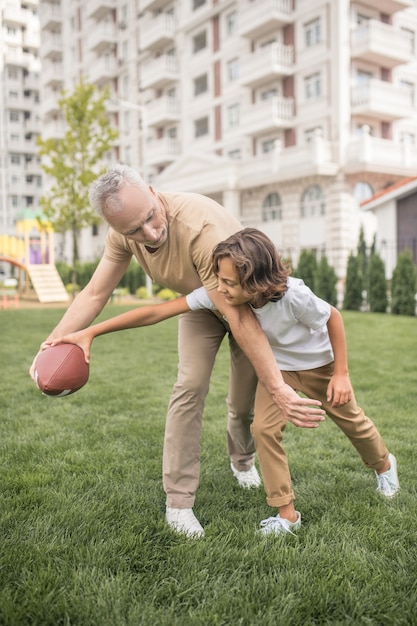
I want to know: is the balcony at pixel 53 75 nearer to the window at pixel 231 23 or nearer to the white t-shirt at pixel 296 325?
the window at pixel 231 23

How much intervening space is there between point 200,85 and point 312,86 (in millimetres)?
9511

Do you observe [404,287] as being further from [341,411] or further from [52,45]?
[52,45]

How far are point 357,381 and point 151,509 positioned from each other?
13.1 ft

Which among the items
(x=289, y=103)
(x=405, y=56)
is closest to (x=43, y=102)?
(x=289, y=103)

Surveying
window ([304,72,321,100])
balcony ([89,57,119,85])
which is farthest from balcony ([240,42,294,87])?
balcony ([89,57,119,85])

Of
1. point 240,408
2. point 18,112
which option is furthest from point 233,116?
point 18,112

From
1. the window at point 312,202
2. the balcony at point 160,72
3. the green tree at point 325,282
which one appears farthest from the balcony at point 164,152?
the green tree at point 325,282

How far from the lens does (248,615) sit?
2.38m

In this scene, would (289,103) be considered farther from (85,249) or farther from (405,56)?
(85,249)

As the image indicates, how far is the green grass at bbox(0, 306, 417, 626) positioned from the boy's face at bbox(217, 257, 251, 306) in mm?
1165

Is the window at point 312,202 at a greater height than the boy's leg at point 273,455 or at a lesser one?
greater

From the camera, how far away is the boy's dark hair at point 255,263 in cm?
284

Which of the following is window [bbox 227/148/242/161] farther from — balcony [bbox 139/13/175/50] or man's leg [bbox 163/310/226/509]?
man's leg [bbox 163/310/226/509]

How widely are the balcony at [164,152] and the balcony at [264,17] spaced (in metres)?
8.07
